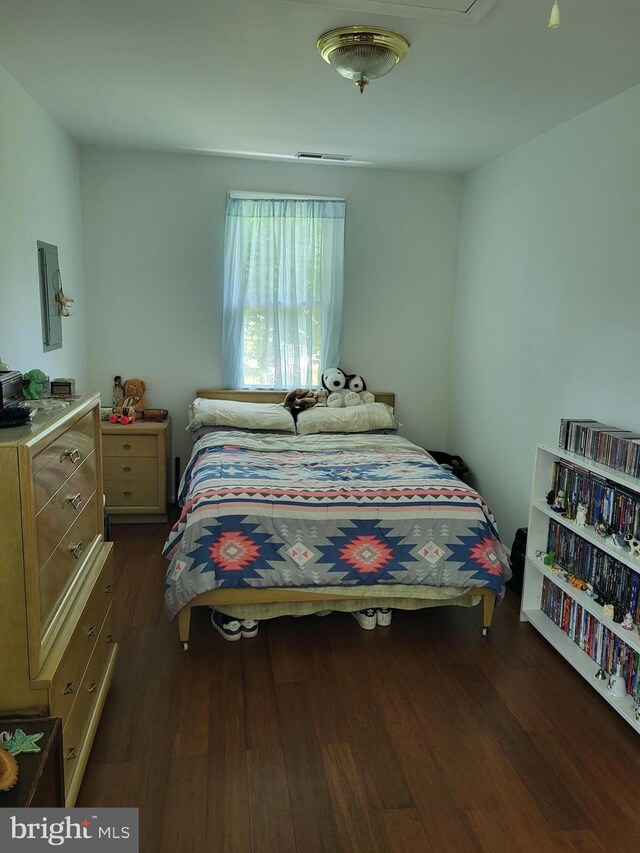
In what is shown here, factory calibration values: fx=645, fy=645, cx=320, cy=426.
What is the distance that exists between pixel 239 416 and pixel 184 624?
66.5 inches

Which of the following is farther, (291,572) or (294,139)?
(294,139)

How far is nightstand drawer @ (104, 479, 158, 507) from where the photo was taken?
4.33 m

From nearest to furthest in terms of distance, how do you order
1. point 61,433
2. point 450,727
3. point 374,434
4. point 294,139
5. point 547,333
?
point 61,433, point 450,727, point 547,333, point 294,139, point 374,434

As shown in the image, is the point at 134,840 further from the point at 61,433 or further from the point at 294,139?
the point at 294,139

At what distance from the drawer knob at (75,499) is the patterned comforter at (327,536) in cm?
79

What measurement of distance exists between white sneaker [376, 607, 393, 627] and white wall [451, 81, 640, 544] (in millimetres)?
1152

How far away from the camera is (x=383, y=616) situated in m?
3.11

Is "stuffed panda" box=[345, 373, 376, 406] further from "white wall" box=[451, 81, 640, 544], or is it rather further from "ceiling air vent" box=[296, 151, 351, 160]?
"ceiling air vent" box=[296, 151, 351, 160]

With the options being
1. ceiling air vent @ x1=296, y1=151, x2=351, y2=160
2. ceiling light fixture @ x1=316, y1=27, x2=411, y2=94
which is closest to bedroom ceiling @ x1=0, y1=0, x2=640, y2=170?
ceiling light fixture @ x1=316, y1=27, x2=411, y2=94

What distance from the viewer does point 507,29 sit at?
224 cm

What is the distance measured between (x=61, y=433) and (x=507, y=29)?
201 centimetres

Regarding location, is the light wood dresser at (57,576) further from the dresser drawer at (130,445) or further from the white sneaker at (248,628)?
the dresser drawer at (130,445)

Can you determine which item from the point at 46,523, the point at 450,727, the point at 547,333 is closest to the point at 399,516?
the point at 450,727

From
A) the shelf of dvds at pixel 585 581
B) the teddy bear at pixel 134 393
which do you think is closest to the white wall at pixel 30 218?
the teddy bear at pixel 134 393
